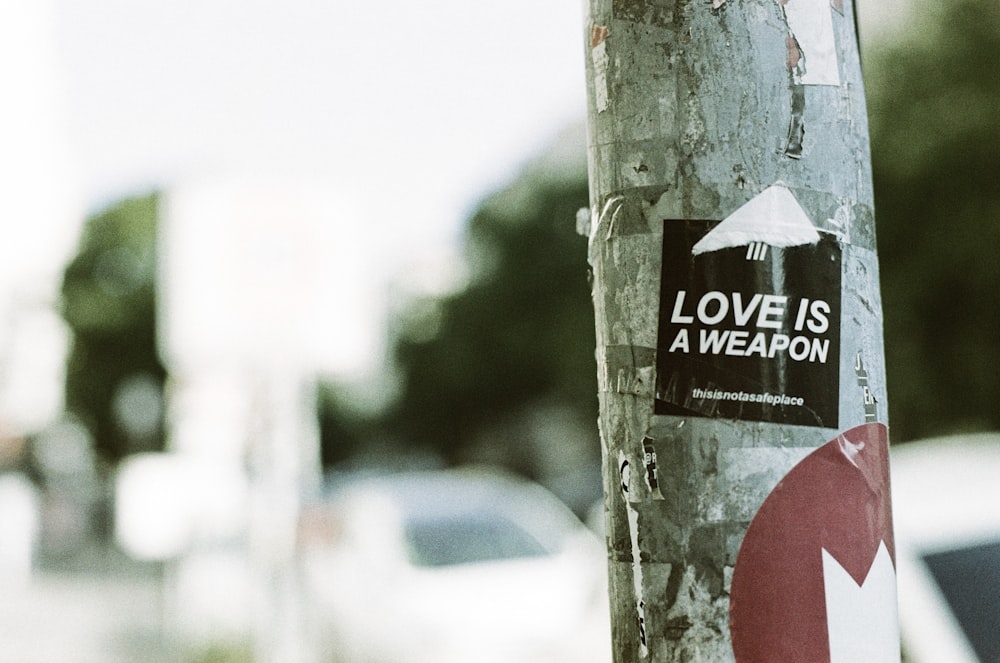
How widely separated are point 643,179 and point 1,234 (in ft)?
129

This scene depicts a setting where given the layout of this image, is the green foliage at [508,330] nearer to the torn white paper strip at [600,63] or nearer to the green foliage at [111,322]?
the green foliage at [111,322]

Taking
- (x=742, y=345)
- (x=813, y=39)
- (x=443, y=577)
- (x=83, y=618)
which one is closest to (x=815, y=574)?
(x=742, y=345)

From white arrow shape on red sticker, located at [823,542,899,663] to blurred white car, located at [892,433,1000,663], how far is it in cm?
204

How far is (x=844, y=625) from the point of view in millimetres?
1402

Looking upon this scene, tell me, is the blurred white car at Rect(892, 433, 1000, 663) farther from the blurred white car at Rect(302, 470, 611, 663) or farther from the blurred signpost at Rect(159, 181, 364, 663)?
the blurred signpost at Rect(159, 181, 364, 663)

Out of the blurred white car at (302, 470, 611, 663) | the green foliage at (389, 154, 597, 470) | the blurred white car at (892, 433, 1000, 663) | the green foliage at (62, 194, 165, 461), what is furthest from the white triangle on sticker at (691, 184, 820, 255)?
the green foliage at (62, 194, 165, 461)

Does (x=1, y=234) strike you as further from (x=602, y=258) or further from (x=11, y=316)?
(x=602, y=258)

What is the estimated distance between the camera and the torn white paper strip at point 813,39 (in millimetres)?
1492

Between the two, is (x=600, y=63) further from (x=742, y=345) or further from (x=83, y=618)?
(x=83, y=618)

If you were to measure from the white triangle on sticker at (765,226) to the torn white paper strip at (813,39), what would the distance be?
0.53ft

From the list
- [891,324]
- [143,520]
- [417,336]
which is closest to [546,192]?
[417,336]

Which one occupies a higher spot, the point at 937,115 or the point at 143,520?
the point at 937,115

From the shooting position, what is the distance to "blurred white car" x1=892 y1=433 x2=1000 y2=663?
3.33 metres

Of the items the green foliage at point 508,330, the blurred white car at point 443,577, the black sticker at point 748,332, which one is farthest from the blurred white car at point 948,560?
the green foliage at point 508,330
